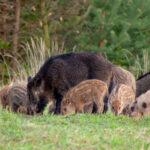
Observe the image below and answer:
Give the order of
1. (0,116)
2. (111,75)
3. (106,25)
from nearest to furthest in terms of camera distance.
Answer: (0,116) → (111,75) → (106,25)

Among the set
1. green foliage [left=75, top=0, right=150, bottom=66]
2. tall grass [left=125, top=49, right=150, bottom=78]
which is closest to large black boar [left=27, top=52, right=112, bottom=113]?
tall grass [left=125, top=49, right=150, bottom=78]

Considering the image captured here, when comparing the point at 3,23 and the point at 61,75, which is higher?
the point at 3,23

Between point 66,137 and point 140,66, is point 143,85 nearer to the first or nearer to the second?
point 140,66

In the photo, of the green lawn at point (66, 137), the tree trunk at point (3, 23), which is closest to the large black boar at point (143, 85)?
the green lawn at point (66, 137)

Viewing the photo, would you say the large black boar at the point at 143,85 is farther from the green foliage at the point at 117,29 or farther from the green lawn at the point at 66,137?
the green lawn at the point at 66,137

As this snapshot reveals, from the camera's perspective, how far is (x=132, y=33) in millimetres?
14914

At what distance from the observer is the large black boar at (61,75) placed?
25.9ft

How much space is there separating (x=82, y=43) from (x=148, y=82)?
5.29 m

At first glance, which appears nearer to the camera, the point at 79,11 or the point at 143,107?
the point at 143,107

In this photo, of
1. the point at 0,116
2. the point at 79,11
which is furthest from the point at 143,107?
the point at 79,11

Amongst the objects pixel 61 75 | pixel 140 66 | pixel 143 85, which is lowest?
pixel 140 66

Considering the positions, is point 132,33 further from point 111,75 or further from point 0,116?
point 0,116

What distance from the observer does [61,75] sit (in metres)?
8.00

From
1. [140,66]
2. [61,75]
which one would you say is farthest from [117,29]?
[61,75]
